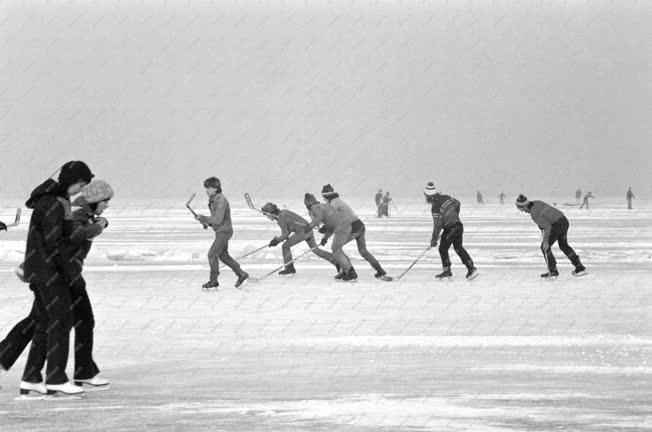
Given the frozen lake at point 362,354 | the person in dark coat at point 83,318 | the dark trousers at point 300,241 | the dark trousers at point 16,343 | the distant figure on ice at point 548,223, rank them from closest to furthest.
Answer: the frozen lake at point 362,354 < the person in dark coat at point 83,318 < the dark trousers at point 16,343 < the distant figure on ice at point 548,223 < the dark trousers at point 300,241

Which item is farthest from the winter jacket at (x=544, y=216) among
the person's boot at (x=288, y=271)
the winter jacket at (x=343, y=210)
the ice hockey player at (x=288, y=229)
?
the person's boot at (x=288, y=271)

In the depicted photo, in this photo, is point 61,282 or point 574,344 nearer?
point 61,282

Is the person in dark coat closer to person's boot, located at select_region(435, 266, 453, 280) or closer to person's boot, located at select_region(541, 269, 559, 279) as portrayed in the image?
person's boot, located at select_region(435, 266, 453, 280)

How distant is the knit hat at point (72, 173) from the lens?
25.0 feet

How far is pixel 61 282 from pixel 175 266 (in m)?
15.1

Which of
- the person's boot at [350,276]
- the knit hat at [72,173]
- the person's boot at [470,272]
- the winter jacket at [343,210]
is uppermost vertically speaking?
the knit hat at [72,173]

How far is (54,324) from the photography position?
7699 millimetres

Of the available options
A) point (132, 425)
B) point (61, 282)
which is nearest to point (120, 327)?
point (61, 282)

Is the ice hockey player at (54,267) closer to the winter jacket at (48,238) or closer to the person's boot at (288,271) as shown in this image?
the winter jacket at (48,238)

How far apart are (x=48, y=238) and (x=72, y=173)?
16.2 inches

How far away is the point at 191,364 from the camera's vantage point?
9.59 m

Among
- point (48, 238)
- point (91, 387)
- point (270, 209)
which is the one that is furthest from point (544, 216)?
point (48, 238)

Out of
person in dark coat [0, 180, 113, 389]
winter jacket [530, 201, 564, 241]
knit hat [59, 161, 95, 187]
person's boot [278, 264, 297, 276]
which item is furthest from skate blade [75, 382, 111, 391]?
person's boot [278, 264, 297, 276]

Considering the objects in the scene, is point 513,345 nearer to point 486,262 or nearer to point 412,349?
point 412,349
